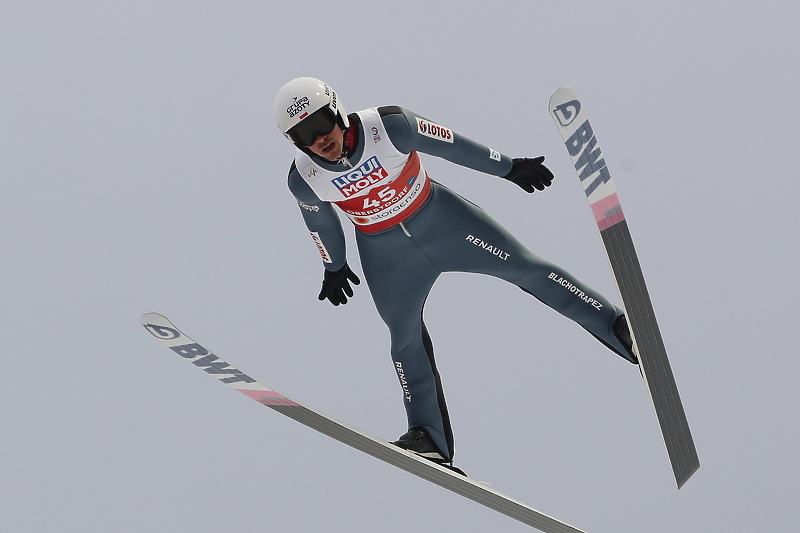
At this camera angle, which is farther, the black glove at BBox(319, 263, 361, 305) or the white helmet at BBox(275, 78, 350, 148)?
the black glove at BBox(319, 263, 361, 305)

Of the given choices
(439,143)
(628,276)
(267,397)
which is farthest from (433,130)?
(267,397)

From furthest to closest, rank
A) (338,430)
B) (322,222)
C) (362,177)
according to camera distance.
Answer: (322,222) < (338,430) < (362,177)

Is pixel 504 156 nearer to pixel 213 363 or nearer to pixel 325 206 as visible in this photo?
pixel 325 206

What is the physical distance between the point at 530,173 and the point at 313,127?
877 mm

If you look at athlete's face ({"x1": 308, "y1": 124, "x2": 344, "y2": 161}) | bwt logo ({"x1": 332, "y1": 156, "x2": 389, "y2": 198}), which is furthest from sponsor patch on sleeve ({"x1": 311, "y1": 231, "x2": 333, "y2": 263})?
athlete's face ({"x1": 308, "y1": 124, "x2": 344, "y2": 161})

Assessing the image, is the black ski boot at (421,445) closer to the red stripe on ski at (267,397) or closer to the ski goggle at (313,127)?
the red stripe on ski at (267,397)

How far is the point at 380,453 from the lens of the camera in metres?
3.92

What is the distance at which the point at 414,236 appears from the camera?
3906 mm

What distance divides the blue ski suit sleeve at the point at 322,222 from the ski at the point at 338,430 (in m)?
0.58

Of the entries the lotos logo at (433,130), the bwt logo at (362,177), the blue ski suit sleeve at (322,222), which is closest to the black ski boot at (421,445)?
the blue ski suit sleeve at (322,222)

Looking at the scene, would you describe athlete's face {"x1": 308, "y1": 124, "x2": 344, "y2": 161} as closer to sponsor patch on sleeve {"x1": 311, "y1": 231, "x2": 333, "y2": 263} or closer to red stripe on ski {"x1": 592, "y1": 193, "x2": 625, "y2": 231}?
sponsor patch on sleeve {"x1": 311, "y1": 231, "x2": 333, "y2": 263}

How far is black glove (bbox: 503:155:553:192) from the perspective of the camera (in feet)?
12.9

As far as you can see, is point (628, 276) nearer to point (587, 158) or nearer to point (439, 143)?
point (587, 158)

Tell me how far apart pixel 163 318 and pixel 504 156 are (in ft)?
4.52
